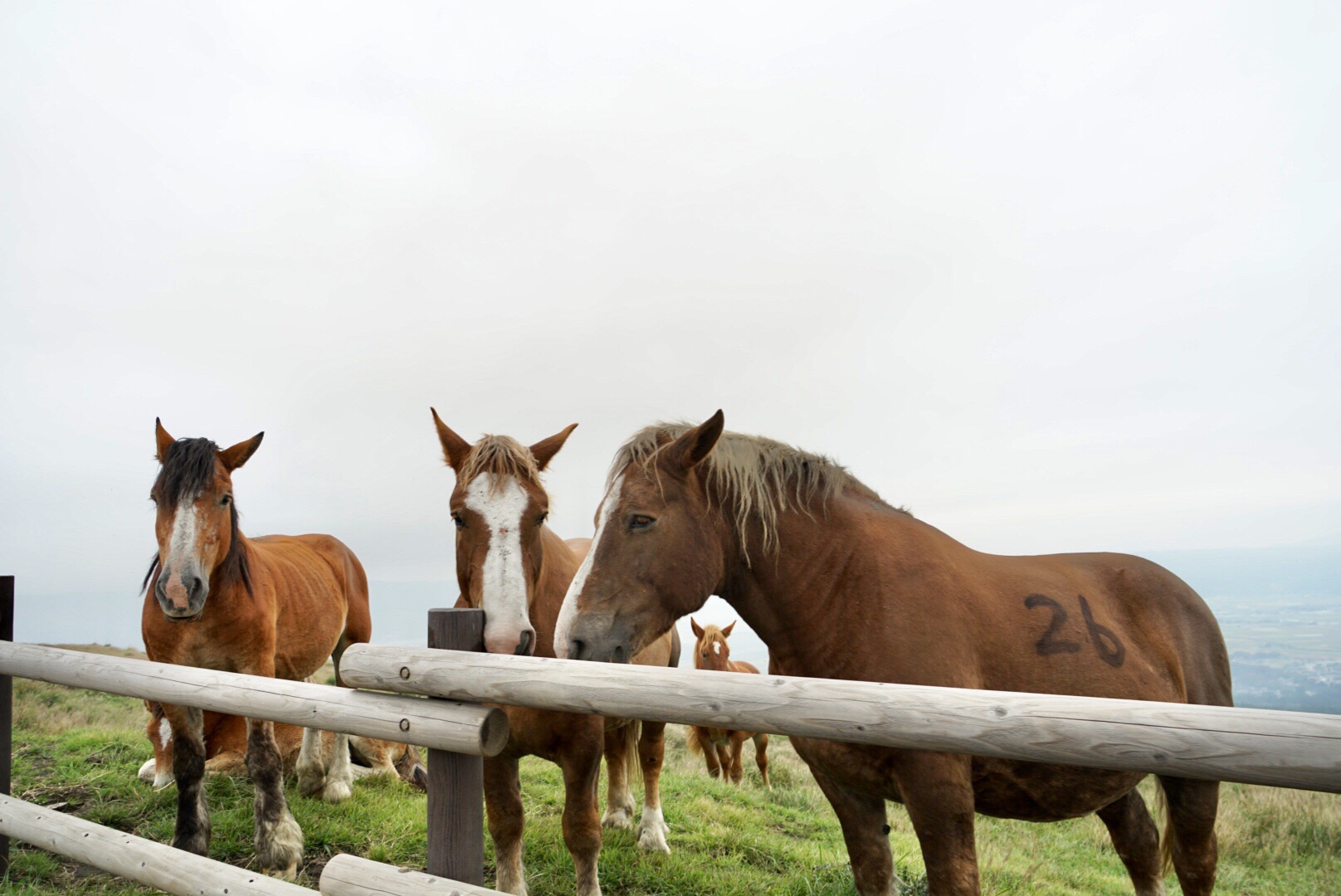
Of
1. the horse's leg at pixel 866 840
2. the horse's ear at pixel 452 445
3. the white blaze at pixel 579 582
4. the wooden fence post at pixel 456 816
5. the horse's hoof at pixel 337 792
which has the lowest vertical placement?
the horse's hoof at pixel 337 792

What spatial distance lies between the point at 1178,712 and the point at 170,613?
4.86 metres

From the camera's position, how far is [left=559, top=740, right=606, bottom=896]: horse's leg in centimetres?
389

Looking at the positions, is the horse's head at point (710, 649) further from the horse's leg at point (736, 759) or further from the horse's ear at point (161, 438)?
the horse's ear at point (161, 438)

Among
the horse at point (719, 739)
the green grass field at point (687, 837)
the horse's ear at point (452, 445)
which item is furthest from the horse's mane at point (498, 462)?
the horse at point (719, 739)

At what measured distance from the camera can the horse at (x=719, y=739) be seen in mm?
9617

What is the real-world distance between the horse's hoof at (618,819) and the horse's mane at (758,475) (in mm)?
3762

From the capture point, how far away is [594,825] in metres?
4.04

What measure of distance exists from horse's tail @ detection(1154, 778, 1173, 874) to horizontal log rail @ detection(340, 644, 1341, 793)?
2.35m

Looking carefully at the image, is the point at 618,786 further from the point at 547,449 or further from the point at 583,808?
the point at 547,449

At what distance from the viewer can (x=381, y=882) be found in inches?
99.7

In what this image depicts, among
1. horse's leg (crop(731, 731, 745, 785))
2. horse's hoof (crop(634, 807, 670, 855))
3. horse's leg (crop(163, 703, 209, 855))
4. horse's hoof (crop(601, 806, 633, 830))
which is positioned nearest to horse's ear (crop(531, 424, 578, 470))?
horse's leg (crop(163, 703, 209, 855))

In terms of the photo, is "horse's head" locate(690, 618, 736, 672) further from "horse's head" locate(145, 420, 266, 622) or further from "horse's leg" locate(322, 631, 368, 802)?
"horse's head" locate(145, 420, 266, 622)

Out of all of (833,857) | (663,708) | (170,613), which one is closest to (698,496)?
(663,708)

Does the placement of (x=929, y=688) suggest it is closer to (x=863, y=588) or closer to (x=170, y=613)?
(x=863, y=588)
